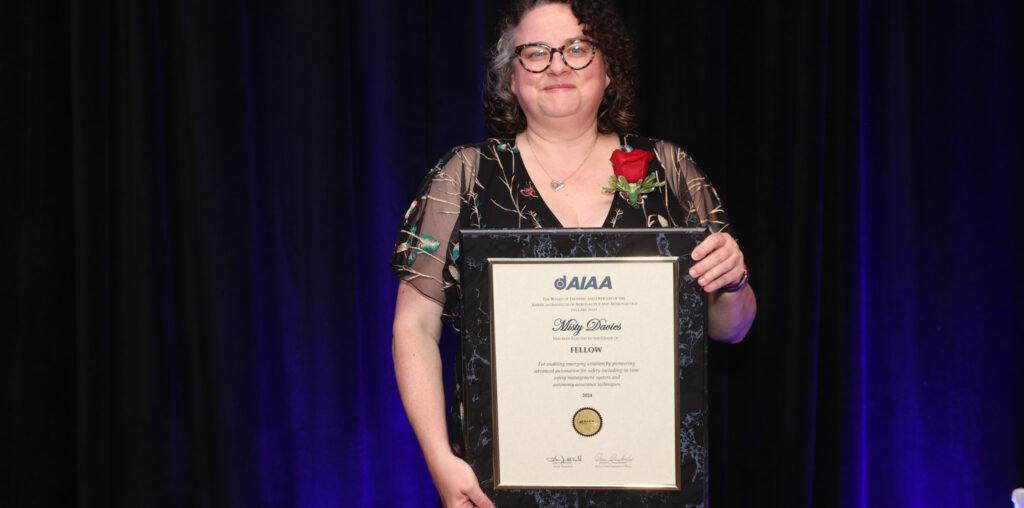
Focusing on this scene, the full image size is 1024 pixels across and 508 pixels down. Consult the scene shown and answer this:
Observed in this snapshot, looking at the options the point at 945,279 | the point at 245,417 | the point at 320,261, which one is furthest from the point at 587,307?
the point at 945,279

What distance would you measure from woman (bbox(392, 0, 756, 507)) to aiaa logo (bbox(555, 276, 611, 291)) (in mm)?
305

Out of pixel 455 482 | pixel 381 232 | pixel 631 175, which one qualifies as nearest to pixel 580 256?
pixel 631 175

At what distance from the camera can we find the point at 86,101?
5.97 feet

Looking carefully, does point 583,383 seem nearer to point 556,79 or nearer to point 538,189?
point 538,189

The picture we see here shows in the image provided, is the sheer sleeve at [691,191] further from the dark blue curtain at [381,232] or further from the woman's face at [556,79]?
the dark blue curtain at [381,232]

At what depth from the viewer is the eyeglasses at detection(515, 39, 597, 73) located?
1438 mm

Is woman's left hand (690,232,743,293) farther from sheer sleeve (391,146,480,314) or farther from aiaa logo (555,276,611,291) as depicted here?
sheer sleeve (391,146,480,314)

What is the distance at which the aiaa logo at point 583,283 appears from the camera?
1.11m

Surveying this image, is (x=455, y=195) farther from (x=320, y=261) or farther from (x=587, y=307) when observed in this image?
(x=320, y=261)

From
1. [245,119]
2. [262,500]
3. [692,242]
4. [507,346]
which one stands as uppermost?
[245,119]

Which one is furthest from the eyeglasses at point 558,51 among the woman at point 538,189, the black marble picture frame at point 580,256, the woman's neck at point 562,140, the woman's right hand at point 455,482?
the woman's right hand at point 455,482

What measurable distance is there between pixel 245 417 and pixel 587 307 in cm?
123

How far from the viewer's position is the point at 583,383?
114cm

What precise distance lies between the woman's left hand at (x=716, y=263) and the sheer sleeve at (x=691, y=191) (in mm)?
268
